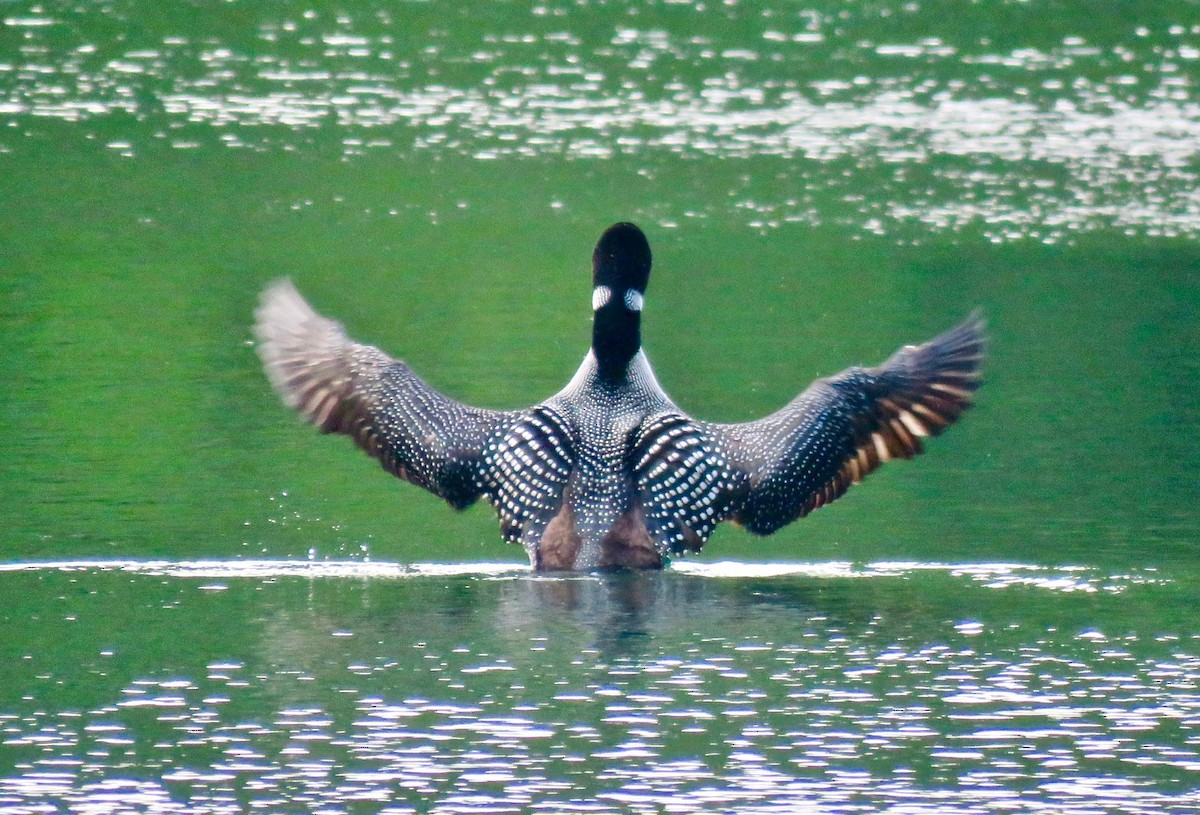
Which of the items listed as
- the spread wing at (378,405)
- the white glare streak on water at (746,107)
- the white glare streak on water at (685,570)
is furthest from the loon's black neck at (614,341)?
the white glare streak on water at (746,107)

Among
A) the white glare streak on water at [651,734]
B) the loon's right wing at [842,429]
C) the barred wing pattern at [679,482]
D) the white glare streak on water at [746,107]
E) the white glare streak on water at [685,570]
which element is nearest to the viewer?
the white glare streak on water at [651,734]

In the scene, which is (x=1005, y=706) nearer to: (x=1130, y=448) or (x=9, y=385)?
(x=1130, y=448)

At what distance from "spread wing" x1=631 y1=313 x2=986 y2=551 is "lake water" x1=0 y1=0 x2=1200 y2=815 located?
23cm

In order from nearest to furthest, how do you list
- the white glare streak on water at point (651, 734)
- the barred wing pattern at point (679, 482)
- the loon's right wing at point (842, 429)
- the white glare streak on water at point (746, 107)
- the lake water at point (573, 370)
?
the white glare streak on water at point (651, 734)
the lake water at point (573, 370)
the barred wing pattern at point (679, 482)
the loon's right wing at point (842, 429)
the white glare streak on water at point (746, 107)

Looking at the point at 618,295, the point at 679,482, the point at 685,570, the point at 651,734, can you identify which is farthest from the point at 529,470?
the point at 651,734

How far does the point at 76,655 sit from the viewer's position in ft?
22.3

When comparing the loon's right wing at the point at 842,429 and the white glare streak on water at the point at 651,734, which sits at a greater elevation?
the loon's right wing at the point at 842,429

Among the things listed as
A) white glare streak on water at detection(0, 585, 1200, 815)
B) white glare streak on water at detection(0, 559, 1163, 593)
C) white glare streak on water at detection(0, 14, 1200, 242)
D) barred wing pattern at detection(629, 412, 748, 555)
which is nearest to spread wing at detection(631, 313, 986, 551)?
barred wing pattern at detection(629, 412, 748, 555)

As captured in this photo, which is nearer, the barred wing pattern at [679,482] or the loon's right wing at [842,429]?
the barred wing pattern at [679,482]

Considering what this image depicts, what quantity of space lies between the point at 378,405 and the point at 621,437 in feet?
3.13

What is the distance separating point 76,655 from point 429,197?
9996mm

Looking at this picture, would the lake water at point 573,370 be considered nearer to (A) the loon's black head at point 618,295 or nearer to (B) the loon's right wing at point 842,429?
(B) the loon's right wing at point 842,429

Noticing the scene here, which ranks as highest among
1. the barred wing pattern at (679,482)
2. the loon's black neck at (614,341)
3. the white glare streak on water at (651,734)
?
the loon's black neck at (614,341)

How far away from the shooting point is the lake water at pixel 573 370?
600 cm
